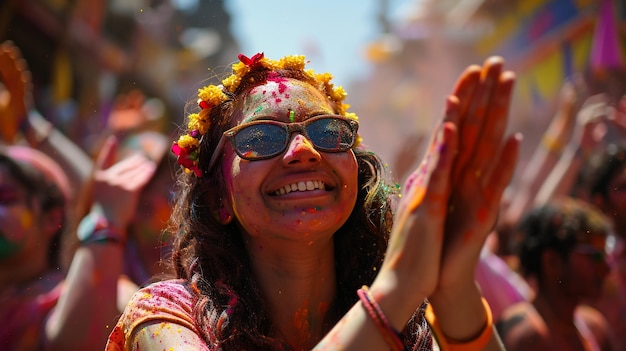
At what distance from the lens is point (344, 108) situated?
7.39ft

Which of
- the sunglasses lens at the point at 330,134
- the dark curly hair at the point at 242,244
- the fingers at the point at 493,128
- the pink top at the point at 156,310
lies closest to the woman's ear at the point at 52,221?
the dark curly hair at the point at 242,244

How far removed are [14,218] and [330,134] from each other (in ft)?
6.03

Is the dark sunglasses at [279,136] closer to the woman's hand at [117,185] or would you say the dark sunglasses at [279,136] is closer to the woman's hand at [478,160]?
the woman's hand at [478,160]

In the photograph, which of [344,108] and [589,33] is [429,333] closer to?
[344,108]

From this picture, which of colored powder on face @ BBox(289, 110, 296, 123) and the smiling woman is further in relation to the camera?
colored powder on face @ BBox(289, 110, 296, 123)

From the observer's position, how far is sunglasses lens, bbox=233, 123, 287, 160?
6.22 ft

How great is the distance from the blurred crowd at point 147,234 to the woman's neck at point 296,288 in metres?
0.51

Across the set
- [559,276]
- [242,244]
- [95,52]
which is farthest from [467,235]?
[95,52]

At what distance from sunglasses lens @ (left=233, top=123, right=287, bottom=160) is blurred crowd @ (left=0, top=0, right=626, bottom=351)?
0.62 metres

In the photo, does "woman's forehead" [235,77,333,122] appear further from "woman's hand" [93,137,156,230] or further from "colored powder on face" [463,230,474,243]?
"woman's hand" [93,137,156,230]

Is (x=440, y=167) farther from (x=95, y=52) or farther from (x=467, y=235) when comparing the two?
(x=95, y=52)

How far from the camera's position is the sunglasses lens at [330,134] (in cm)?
192

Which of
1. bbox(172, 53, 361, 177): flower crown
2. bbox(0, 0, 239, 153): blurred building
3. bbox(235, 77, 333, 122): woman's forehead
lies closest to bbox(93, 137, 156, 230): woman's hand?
bbox(172, 53, 361, 177): flower crown

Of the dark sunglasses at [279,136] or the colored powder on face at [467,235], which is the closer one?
the colored powder on face at [467,235]
